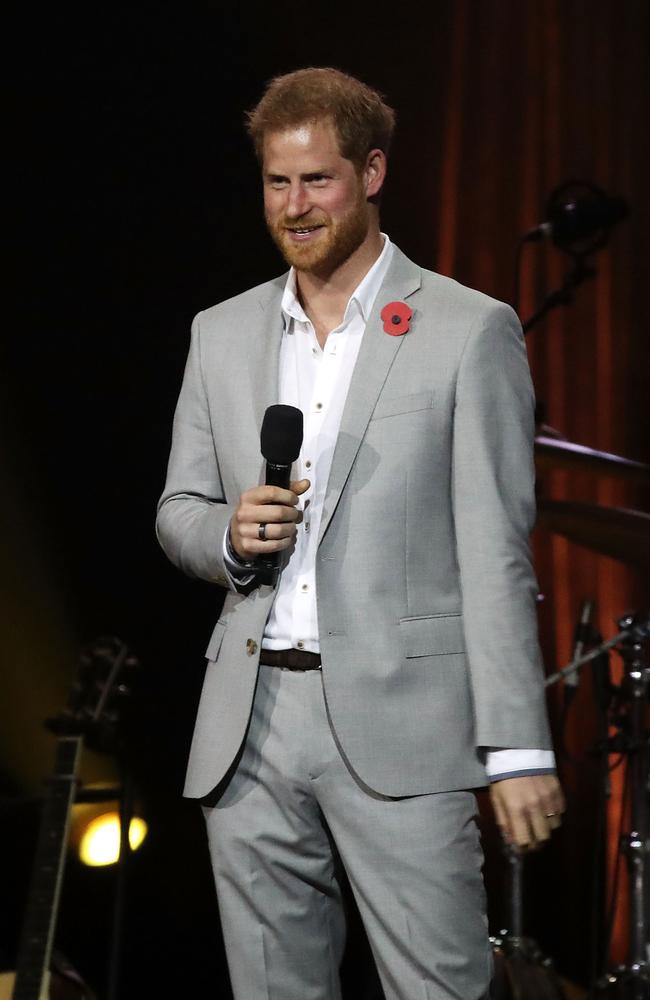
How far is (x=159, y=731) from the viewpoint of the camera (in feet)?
10.2

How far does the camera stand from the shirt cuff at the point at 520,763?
1.45 m

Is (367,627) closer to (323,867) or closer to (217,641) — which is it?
(217,641)

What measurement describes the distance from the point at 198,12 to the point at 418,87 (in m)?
0.76

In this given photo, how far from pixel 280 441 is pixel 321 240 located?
0.37 m

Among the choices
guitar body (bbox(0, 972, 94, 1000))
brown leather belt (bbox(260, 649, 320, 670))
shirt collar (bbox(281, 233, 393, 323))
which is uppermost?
shirt collar (bbox(281, 233, 393, 323))

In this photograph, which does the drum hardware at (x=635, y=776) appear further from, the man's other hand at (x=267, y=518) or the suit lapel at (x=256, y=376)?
the man's other hand at (x=267, y=518)

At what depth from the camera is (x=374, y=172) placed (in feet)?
5.79

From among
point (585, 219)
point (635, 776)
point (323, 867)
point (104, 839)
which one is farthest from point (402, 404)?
point (104, 839)

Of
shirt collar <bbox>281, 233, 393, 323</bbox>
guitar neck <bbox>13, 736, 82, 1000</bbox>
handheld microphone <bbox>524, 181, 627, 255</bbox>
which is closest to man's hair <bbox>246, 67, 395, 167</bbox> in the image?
shirt collar <bbox>281, 233, 393, 323</bbox>

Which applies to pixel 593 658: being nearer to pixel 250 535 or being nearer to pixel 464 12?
pixel 250 535

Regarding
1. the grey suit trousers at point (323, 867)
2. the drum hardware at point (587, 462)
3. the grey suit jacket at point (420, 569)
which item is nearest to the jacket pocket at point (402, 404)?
the grey suit jacket at point (420, 569)

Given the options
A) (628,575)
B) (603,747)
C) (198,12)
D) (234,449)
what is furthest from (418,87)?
(234,449)

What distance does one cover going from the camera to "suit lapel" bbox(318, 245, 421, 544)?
156 cm

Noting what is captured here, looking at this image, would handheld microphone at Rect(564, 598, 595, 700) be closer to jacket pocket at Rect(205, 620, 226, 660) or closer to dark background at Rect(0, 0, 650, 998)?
dark background at Rect(0, 0, 650, 998)
